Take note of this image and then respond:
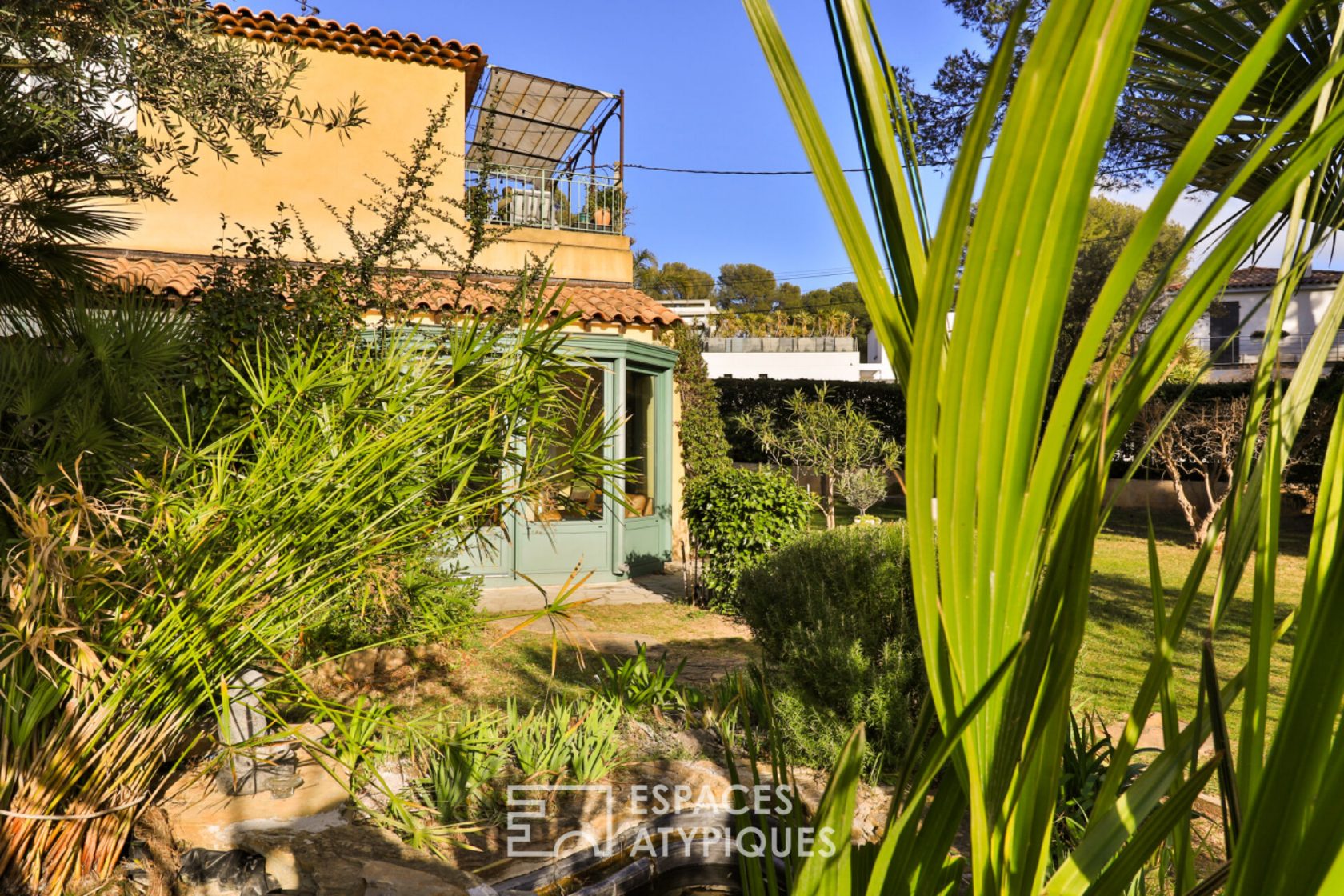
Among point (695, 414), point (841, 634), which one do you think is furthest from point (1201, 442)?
point (841, 634)

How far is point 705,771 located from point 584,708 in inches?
27.3

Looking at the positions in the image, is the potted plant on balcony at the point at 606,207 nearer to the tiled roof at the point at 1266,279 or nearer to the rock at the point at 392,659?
the rock at the point at 392,659

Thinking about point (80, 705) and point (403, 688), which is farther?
point (403, 688)

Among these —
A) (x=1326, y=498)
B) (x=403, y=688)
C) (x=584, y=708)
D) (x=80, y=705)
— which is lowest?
(x=403, y=688)

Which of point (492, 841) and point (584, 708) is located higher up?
point (584, 708)

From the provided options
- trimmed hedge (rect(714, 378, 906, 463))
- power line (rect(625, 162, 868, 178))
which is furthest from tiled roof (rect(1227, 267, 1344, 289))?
power line (rect(625, 162, 868, 178))

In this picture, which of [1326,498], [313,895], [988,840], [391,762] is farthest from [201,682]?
[1326,498]

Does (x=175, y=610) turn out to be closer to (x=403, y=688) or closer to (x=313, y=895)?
(x=313, y=895)

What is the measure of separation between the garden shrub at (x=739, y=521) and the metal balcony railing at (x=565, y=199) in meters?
4.24

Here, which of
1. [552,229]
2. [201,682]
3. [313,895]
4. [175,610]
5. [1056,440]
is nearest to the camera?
[1056,440]

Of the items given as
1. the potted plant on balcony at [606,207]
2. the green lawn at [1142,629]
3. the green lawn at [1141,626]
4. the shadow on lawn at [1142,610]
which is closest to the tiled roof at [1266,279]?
the green lawn at [1141,626]

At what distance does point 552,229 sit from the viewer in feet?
37.5

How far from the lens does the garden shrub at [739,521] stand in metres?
9.34

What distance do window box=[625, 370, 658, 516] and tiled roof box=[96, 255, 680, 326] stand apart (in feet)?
2.91
